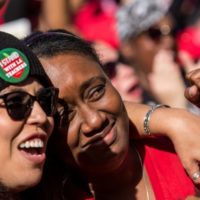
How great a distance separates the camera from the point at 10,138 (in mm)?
2986

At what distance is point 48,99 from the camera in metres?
3.14

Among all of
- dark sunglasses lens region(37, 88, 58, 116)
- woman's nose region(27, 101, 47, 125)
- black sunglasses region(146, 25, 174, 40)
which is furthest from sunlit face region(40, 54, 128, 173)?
black sunglasses region(146, 25, 174, 40)

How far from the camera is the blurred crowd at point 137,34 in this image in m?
5.17

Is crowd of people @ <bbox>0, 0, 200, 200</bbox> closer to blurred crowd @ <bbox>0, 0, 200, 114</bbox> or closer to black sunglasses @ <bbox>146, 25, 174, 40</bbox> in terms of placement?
blurred crowd @ <bbox>0, 0, 200, 114</bbox>

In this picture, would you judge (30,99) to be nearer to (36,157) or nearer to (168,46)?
(36,157)

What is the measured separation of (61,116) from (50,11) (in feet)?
10.7

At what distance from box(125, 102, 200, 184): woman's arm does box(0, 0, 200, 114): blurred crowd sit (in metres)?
1.02

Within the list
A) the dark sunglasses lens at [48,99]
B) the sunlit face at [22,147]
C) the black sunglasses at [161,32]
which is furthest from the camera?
the black sunglasses at [161,32]

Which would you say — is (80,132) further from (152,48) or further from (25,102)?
(152,48)

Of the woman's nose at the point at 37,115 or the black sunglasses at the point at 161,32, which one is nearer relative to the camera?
the woman's nose at the point at 37,115

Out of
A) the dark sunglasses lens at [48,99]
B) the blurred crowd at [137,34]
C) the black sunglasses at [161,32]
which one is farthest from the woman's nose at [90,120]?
the black sunglasses at [161,32]

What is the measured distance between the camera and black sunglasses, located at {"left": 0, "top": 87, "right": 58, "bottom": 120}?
3.00 m

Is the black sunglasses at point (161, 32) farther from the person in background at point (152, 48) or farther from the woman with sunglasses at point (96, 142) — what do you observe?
the woman with sunglasses at point (96, 142)

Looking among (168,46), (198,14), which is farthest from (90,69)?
(198,14)
